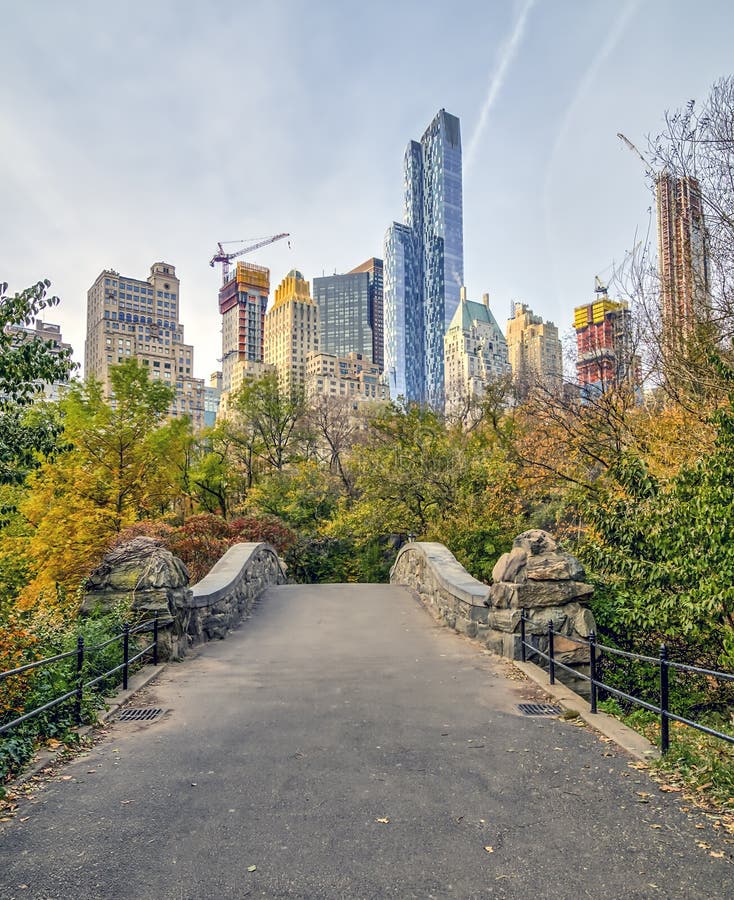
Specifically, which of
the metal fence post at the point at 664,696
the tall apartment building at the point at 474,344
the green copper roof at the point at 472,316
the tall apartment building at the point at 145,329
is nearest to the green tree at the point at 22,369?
the metal fence post at the point at 664,696

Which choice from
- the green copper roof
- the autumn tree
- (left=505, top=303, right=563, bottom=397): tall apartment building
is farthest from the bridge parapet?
the green copper roof

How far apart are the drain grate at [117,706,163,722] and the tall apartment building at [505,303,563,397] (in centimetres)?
1192

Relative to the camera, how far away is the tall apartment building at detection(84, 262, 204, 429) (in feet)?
478

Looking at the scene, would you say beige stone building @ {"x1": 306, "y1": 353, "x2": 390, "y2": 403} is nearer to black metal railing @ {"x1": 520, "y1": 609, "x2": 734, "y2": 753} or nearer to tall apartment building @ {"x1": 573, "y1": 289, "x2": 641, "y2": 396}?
tall apartment building @ {"x1": 573, "y1": 289, "x2": 641, "y2": 396}

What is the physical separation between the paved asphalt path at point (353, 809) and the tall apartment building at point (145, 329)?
135709 millimetres

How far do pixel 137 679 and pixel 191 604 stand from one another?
6.65 feet

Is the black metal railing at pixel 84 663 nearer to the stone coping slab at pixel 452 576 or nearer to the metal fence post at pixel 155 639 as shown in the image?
the metal fence post at pixel 155 639

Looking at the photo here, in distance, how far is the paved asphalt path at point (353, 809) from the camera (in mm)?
3371

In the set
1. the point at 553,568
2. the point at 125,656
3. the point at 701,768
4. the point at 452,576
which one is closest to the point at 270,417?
the point at 452,576

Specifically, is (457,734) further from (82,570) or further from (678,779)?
(82,570)

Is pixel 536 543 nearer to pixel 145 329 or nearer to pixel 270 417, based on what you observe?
pixel 270 417

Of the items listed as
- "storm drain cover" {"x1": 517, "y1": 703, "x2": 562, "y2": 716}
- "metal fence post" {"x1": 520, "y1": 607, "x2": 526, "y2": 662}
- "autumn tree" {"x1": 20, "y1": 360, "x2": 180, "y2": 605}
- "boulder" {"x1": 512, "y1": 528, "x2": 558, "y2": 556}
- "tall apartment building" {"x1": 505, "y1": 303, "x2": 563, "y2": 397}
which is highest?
"tall apartment building" {"x1": 505, "y1": 303, "x2": 563, "y2": 397}

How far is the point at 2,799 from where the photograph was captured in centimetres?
428

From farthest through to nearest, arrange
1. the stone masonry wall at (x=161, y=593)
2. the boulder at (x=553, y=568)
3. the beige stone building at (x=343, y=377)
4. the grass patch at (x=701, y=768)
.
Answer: the beige stone building at (x=343, y=377) → the boulder at (x=553, y=568) → the stone masonry wall at (x=161, y=593) → the grass patch at (x=701, y=768)
